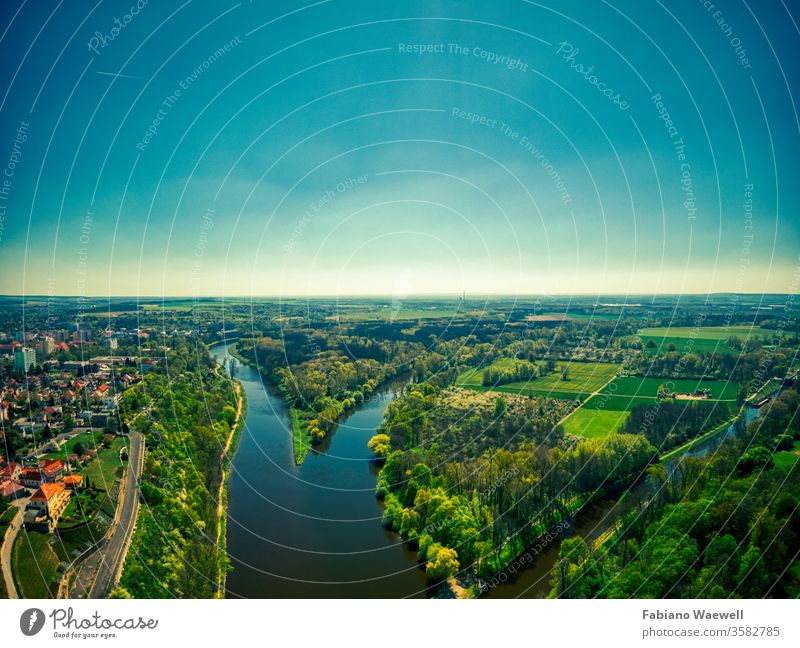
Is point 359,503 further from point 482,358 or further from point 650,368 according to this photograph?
point 650,368

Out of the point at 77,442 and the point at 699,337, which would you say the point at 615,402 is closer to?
the point at 699,337

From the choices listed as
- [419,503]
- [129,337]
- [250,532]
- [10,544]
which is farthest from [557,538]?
[129,337]

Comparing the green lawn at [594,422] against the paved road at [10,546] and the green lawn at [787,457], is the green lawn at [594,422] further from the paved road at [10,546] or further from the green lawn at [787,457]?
the paved road at [10,546]

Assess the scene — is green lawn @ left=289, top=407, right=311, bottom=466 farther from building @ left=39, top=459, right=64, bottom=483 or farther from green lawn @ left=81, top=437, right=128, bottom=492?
building @ left=39, top=459, right=64, bottom=483

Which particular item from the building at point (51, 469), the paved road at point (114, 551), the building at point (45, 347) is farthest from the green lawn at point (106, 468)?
the building at point (45, 347)

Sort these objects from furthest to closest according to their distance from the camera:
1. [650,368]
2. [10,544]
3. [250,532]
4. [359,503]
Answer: [650,368] < [359,503] < [250,532] < [10,544]

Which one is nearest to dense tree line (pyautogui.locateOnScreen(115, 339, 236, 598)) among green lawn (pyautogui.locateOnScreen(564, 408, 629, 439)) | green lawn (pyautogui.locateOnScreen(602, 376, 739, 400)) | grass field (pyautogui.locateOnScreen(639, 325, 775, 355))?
green lawn (pyautogui.locateOnScreen(564, 408, 629, 439))

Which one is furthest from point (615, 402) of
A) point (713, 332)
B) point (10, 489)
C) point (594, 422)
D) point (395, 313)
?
point (10, 489)
